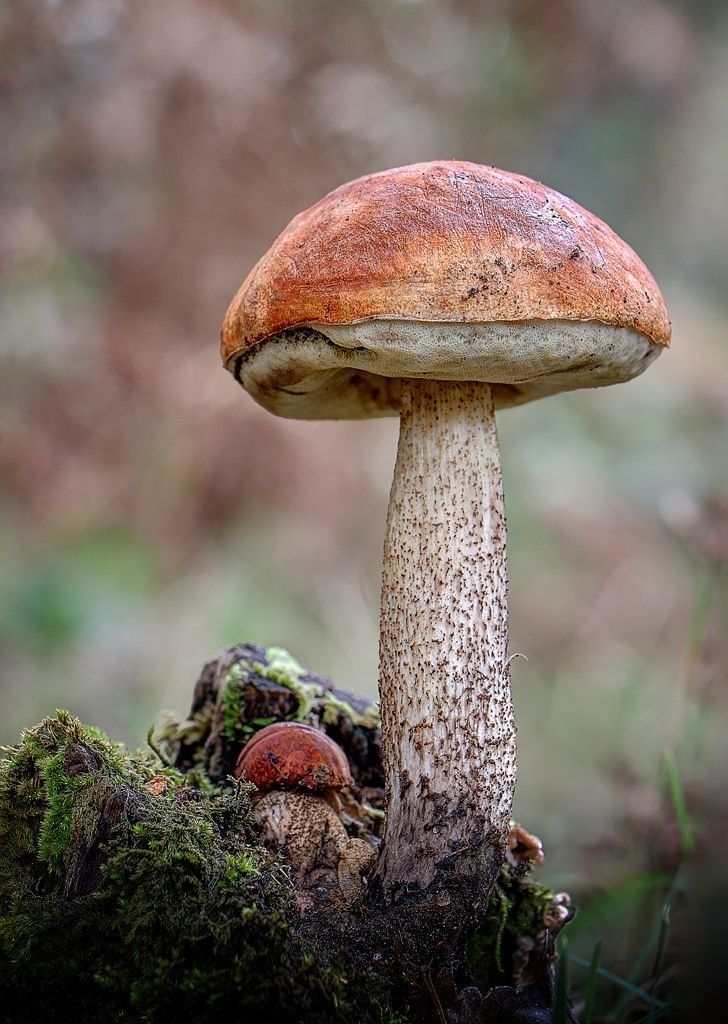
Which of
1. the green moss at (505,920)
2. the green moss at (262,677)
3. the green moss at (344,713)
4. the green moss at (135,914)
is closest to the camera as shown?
the green moss at (135,914)

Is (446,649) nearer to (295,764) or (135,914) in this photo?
(295,764)

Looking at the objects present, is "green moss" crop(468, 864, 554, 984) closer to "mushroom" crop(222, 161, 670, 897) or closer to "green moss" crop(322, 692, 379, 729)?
"mushroom" crop(222, 161, 670, 897)

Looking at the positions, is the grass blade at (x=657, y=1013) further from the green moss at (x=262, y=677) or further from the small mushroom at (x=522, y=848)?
the green moss at (x=262, y=677)

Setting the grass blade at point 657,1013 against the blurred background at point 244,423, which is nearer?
the grass blade at point 657,1013

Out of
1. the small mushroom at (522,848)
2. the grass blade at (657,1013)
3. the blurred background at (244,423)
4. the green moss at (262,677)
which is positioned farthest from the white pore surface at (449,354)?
the blurred background at (244,423)

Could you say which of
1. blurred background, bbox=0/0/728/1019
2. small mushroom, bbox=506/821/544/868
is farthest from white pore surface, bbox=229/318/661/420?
blurred background, bbox=0/0/728/1019

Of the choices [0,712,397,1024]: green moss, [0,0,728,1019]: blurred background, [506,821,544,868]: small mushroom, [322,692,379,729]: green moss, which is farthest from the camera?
[0,0,728,1019]: blurred background

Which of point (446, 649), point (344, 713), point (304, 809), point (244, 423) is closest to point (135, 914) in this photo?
point (304, 809)
